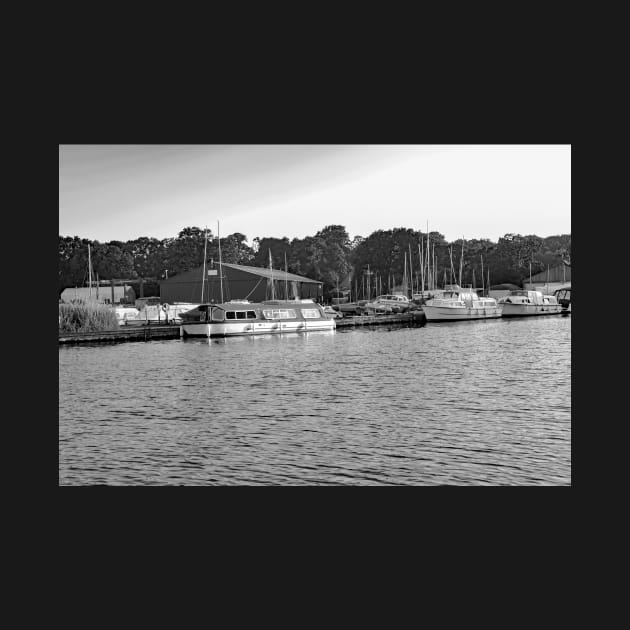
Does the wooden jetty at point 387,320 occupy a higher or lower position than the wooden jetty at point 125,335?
higher

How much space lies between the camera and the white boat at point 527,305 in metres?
47.4

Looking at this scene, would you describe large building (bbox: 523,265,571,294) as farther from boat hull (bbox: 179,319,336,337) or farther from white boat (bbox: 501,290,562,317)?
boat hull (bbox: 179,319,336,337)

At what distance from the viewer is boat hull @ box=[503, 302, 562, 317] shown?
159 feet

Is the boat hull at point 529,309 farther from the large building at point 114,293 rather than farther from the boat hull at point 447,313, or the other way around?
the large building at point 114,293

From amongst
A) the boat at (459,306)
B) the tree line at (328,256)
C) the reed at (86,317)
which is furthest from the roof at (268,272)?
the reed at (86,317)

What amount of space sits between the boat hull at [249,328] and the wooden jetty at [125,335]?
2.48ft

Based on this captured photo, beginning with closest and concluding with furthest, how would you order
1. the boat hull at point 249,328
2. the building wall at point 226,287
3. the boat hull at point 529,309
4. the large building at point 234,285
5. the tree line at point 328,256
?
1. the boat hull at point 249,328
2. the tree line at point 328,256
3. the large building at point 234,285
4. the building wall at point 226,287
5. the boat hull at point 529,309

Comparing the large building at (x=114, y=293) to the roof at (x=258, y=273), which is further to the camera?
the roof at (x=258, y=273)

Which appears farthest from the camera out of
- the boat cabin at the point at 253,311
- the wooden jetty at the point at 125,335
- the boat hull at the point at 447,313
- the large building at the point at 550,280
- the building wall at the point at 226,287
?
the boat hull at the point at 447,313

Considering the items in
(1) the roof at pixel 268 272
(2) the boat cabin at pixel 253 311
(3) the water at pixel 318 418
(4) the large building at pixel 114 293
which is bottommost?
(3) the water at pixel 318 418

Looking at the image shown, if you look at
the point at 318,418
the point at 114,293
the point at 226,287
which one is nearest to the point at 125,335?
the point at 226,287

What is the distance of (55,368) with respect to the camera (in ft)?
22.0

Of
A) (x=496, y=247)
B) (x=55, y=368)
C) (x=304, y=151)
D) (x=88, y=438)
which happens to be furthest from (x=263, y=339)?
(x=55, y=368)

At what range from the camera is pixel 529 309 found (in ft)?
162
